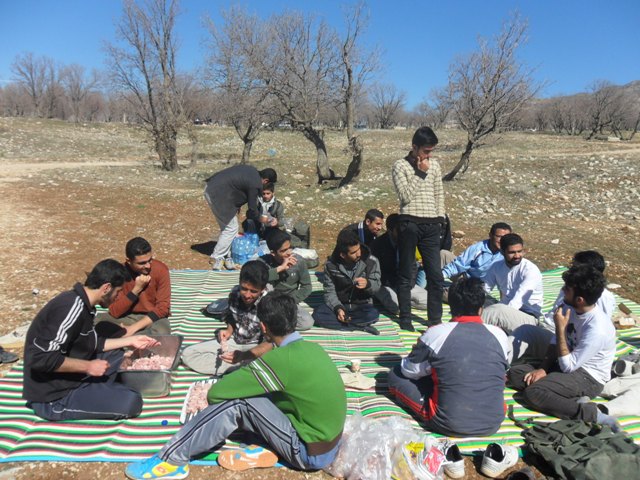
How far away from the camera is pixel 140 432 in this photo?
3.11 meters

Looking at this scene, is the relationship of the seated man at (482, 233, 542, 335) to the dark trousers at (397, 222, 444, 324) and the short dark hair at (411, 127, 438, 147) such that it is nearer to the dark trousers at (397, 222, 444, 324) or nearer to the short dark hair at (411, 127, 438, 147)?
the dark trousers at (397, 222, 444, 324)

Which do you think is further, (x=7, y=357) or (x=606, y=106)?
(x=606, y=106)

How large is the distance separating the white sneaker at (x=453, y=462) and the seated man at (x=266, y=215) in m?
4.86

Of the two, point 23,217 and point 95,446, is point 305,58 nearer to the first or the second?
Result: point 23,217

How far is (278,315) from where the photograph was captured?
2672 millimetres

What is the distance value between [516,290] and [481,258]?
2.53ft

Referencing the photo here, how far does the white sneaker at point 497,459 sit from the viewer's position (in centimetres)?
285

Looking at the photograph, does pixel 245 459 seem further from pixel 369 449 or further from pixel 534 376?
pixel 534 376

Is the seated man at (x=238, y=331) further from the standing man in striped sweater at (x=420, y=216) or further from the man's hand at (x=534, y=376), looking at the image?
the man's hand at (x=534, y=376)

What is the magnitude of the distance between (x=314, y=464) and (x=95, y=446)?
1.44 metres

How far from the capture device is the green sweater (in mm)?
2512

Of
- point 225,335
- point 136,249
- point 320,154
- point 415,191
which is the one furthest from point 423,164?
point 320,154

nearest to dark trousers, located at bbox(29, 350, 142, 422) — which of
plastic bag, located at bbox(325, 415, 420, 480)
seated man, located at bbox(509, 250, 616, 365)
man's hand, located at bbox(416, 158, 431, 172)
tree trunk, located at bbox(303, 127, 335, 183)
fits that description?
plastic bag, located at bbox(325, 415, 420, 480)

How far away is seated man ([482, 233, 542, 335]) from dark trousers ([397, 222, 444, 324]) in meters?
0.52
